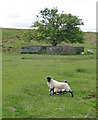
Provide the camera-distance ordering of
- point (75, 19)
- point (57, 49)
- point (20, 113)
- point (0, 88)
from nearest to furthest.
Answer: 1. point (20, 113)
2. point (0, 88)
3. point (57, 49)
4. point (75, 19)

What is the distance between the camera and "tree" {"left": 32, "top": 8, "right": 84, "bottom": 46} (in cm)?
4844

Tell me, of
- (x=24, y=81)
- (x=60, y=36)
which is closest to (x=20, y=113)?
(x=24, y=81)

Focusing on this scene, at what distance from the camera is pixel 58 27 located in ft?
164

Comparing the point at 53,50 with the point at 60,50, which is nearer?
the point at 53,50

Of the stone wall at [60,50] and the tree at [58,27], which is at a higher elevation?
the tree at [58,27]

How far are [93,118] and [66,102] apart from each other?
2316 millimetres

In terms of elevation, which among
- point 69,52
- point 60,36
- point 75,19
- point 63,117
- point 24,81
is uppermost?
point 75,19

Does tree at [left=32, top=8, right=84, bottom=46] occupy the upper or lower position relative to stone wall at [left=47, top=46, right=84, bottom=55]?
upper

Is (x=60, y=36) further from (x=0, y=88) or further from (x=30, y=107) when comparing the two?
(x=30, y=107)

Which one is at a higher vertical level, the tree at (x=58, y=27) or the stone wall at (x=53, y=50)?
the tree at (x=58, y=27)

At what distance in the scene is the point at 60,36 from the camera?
1943 inches

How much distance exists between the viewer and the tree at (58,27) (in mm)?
48438

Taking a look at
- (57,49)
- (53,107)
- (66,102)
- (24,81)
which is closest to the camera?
(53,107)

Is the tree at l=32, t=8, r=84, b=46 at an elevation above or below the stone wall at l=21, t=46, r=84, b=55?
above
